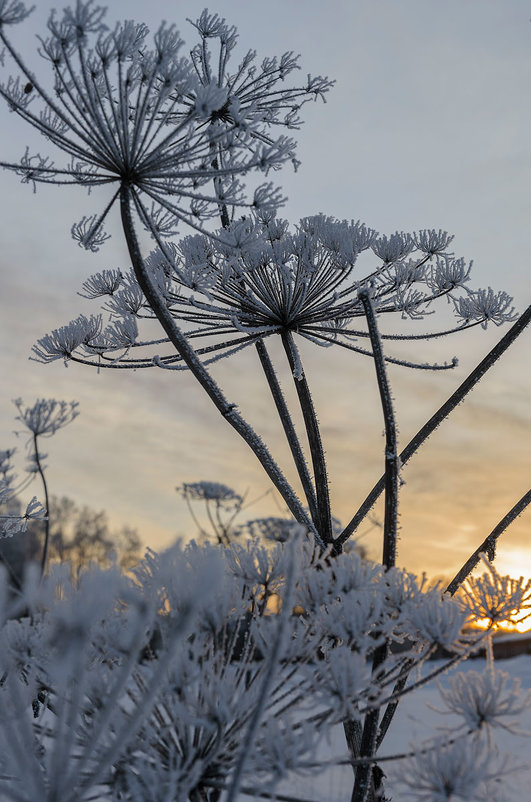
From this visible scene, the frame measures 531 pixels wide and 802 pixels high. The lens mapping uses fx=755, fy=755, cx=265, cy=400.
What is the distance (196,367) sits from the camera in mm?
4148

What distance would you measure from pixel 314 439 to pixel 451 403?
99 cm

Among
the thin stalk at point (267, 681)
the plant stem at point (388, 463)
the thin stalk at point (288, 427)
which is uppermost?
the thin stalk at point (288, 427)

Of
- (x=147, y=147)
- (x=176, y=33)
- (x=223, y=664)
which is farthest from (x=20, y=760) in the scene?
(x=176, y=33)

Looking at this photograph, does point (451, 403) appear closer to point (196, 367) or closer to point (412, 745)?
point (196, 367)

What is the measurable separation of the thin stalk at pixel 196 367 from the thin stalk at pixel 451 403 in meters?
0.25

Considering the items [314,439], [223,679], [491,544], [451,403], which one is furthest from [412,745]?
[314,439]

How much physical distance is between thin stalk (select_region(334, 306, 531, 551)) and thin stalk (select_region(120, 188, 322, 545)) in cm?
25

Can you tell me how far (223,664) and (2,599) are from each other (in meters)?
1.05

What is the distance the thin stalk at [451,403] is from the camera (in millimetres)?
4859

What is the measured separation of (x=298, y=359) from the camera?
5.34 meters

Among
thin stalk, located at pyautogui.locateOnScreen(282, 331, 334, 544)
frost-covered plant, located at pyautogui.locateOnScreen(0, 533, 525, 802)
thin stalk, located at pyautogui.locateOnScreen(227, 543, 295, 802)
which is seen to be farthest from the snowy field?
thin stalk, located at pyautogui.locateOnScreen(282, 331, 334, 544)

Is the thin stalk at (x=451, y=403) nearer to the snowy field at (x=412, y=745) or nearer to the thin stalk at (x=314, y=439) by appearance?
the thin stalk at (x=314, y=439)

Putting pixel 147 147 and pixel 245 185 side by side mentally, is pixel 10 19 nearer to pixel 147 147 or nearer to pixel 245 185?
pixel 147 147

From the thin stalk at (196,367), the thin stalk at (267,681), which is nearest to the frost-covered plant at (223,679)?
the thin stalk at (267,681)
